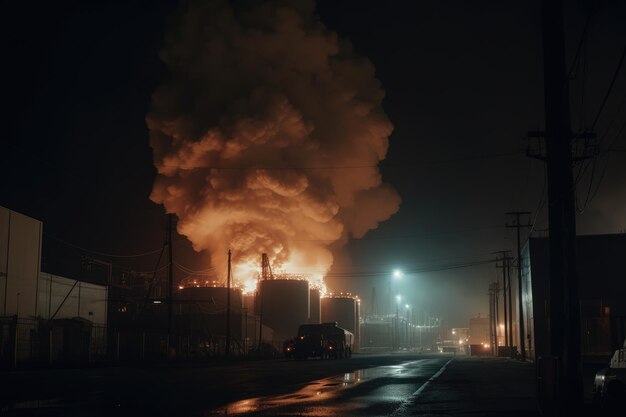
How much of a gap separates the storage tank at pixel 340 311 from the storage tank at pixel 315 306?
30.1 ft

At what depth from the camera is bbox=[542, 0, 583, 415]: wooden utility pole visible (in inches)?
760

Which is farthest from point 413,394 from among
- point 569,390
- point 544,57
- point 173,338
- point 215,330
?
point 215,330

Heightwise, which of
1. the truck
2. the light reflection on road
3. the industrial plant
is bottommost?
the light reflection on road

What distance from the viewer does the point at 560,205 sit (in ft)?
65.0

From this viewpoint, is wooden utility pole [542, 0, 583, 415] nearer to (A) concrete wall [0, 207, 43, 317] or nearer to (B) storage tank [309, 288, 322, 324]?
(A) concrete wall [0, 207, 43, 317]

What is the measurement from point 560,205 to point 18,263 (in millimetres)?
→ 41571

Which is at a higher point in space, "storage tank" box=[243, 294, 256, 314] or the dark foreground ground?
"storage tank" box=[243, 294, 256, 314]

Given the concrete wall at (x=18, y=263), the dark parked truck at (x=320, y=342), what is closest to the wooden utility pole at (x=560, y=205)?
the dark parked truck at (x=320, y=342)

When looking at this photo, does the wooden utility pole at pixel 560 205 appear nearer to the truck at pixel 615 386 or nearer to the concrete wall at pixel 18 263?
the truck at pixel 615 386

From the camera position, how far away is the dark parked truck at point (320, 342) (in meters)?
55.4

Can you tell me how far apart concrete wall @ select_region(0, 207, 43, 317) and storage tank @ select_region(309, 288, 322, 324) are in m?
52.1

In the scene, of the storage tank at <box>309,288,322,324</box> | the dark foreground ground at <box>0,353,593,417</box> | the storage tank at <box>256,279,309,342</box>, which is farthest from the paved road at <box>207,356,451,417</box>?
the storage tank at <box>309,288,322,324</box>

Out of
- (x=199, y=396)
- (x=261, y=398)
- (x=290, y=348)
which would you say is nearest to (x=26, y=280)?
(x=290, y=348)

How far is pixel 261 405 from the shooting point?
1594 centimetres
